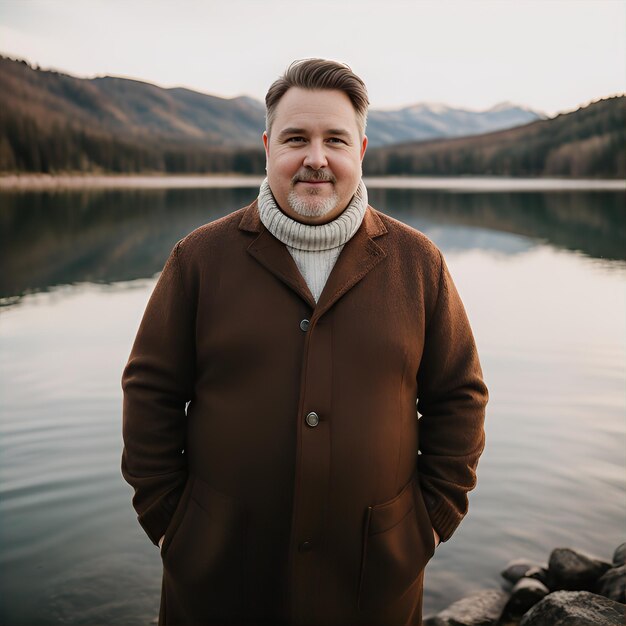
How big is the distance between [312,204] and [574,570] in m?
3.80

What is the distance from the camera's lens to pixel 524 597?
4.73m

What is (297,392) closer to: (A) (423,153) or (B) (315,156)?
(B) (315,156)

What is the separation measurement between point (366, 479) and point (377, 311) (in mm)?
604

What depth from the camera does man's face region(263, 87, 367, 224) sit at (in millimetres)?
2424

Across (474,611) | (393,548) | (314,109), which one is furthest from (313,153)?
(474,611)

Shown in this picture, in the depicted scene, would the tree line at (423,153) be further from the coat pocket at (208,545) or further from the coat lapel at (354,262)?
the coat pocket at (208,545)

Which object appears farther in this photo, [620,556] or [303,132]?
[620,556]

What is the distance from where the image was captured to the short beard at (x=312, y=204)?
7.97 feet

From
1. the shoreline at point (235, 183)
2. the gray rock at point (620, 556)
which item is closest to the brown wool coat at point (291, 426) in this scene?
the gray rock at point (620, 556)

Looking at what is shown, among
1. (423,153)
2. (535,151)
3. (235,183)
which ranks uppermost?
(535,151)

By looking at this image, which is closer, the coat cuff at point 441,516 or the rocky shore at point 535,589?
the coat cuff at point 441,516

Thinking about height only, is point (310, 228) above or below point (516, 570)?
above

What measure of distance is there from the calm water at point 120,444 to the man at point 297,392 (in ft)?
8.56

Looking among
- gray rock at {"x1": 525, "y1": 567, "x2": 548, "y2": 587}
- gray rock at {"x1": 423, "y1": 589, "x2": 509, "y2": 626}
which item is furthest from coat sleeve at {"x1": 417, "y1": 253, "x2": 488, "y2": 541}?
gray rock at {"x1": 525, "y1": 567, "x2": 548, "y2": 587}
